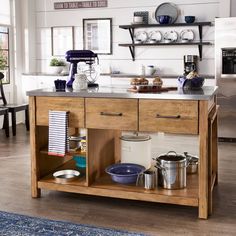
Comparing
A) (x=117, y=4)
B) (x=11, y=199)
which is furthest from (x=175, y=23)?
(x=11, y=199)

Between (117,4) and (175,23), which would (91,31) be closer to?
(117,4)

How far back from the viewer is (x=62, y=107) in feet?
10.4

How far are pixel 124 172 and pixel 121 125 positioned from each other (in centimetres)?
54

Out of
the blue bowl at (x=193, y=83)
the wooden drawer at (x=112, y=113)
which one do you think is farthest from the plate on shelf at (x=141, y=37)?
the wooden drawer at (x=112, y=113)

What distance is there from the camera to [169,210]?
10.2 ft

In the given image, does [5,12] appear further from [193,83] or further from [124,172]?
[193,83]

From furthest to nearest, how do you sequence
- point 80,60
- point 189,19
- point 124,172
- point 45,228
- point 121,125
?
point 189,19 → point 80,60 → point 124,172 → point 121,125 → point 45,228

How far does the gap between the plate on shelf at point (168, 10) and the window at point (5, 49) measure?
8.12ft

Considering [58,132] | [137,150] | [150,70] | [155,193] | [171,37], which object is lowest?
[155,193]

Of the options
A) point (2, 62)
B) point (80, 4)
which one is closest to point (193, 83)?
point (80, 4)

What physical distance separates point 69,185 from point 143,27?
3.90m

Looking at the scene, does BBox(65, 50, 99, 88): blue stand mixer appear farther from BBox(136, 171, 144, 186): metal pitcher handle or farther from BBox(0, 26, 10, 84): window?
BBox(0, 26, 10, 84): window

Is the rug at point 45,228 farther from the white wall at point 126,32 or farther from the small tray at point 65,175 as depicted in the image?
the white wall at point 126,32

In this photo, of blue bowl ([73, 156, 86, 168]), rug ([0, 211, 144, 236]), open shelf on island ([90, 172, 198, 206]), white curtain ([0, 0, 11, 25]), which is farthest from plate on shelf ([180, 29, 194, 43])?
rug ([0, 211, 144, 236])
